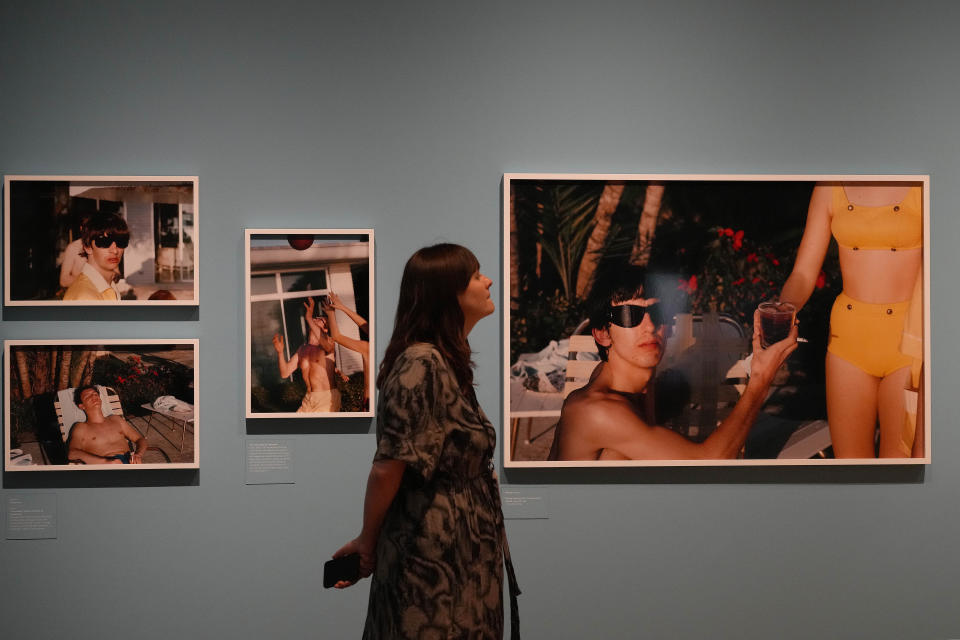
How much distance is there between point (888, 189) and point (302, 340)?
2047 mm

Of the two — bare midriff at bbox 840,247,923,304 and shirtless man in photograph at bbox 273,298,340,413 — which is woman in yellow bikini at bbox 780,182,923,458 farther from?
shirtless man in photograph at bbox 273,298,340,413

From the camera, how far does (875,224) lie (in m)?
2.70

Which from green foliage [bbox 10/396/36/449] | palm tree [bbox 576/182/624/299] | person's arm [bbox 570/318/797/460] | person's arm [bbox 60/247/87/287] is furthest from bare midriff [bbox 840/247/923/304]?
green foliage [bbox 10/396/36/449]

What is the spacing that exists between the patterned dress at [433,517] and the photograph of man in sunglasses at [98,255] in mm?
1343

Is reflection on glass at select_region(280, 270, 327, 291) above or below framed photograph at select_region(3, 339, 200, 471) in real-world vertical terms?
above

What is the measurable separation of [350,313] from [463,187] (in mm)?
571

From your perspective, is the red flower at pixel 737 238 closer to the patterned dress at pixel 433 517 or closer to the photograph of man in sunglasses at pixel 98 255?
the patterned dress at pixel 433 517

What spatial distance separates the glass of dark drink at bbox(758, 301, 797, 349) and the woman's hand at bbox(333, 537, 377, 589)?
61.6 inches

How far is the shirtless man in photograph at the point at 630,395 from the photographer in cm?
267

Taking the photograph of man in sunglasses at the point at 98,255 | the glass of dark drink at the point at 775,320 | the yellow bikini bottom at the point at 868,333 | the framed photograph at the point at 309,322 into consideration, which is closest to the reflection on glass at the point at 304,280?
the framed photograph at the point at 309,322

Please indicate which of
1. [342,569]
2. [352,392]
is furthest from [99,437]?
[342,569]

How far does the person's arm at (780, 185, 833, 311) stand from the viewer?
8.84ft

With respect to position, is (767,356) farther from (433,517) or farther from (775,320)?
(433,517)

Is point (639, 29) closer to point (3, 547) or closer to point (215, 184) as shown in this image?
point (215, 184)
